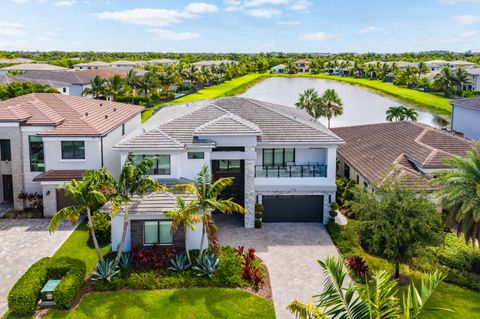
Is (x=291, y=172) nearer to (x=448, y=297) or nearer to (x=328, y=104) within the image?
(x=448, y=297)

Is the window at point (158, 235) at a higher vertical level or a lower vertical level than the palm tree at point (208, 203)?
lower

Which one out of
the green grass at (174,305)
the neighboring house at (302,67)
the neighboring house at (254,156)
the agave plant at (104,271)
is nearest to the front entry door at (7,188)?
the neighboring house at (254,156)

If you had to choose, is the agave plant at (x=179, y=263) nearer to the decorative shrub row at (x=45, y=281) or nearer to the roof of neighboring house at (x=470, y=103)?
the decorative shrub row at (x=45, y=281)

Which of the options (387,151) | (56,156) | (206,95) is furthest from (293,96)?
(56,156)

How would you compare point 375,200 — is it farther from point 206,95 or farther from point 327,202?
point 206,95

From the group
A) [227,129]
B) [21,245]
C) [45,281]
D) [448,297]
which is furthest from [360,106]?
[45,281]

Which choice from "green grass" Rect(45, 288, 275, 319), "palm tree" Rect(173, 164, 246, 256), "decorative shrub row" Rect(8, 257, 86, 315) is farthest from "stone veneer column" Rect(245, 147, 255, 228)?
"decorative shrub row" Rect(8, 257, 86, 315)
